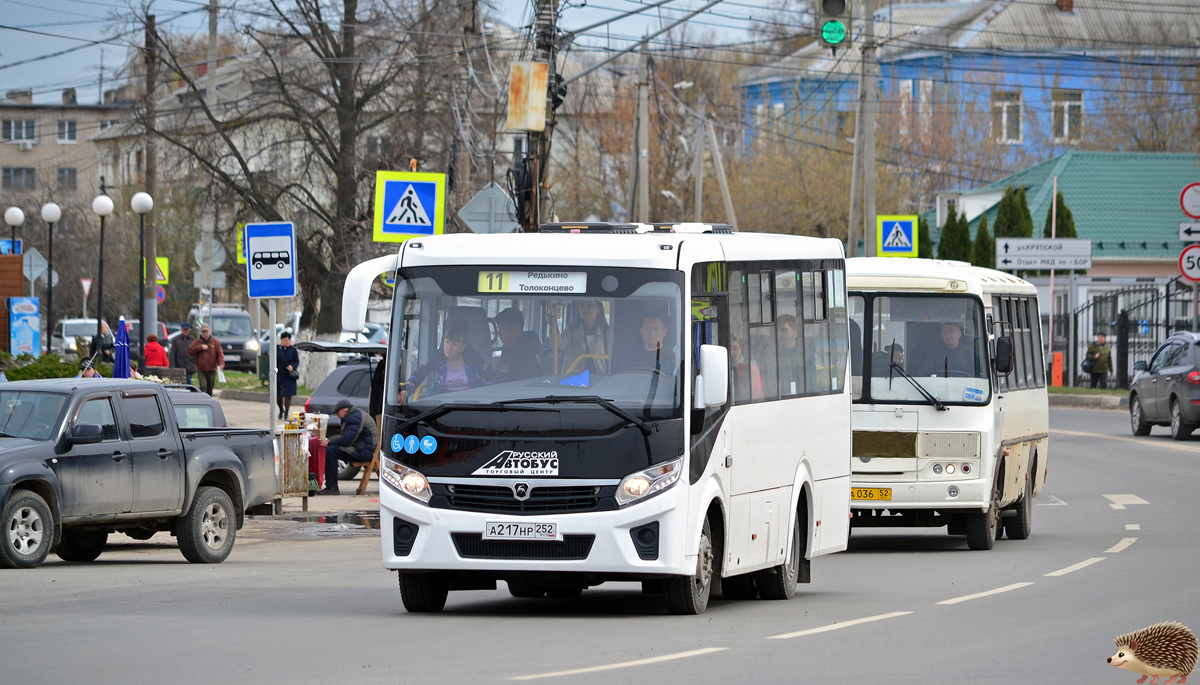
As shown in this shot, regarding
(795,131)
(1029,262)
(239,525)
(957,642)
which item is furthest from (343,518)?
(795,131)

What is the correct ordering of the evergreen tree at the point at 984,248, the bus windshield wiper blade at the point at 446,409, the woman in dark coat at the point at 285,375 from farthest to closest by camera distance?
the evergreen tree at the point at 984,248 < the woman in dark coat at the point at 285,375 < the bus windshield wiper blade at the point at 446,409

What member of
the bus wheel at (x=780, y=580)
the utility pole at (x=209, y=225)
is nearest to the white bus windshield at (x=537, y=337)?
the bus wheel at (x=780, y=580)

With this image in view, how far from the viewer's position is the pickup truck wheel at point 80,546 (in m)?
15.8

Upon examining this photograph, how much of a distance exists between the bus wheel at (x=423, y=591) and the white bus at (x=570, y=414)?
13 millimetres

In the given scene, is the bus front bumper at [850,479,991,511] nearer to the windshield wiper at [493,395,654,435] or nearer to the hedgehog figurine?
the windshield wiper at [493,395,654,435]

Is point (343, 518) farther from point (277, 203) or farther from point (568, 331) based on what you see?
point (277, 203)

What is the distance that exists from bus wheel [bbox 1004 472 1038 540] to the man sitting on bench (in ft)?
27.8

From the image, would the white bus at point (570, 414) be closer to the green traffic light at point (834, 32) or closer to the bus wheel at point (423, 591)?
the bus wheel at point (423, 591)

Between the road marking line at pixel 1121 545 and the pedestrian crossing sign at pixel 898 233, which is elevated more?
the pedestrian crossing sign at pixel 898 233

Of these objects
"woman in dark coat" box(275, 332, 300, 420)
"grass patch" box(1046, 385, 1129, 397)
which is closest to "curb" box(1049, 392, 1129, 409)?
"grass patch" box(1046, 385, 1129, 397)

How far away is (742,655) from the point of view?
927 centimetres

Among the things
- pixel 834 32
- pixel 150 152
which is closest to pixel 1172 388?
pixel 834 32

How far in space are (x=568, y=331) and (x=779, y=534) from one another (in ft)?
8.33

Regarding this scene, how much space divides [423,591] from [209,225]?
44270 millimetres
